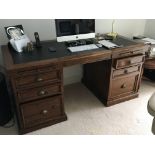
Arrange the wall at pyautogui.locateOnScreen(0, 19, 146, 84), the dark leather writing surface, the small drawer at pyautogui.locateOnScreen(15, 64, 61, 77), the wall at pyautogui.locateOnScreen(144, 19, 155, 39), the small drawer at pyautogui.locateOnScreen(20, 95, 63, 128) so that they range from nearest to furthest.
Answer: the small drawer at pyautogui.locateOnScreen(15, 64, 61, 77), the dark leather writing surface, the small drawer at pyautogui.locateOnScreen(20, 95, 63, 128), the wall at pyautogui.locateOnScreen(0, 19, 146, 84), the wall at pyautogui.locateOnScreen(144, 19, 155, 39)

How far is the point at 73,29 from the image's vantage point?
5.98 feet

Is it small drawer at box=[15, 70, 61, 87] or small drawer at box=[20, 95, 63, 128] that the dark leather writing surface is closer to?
small drawer at box=[15, 70, 61, 87]

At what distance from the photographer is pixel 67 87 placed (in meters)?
2.45

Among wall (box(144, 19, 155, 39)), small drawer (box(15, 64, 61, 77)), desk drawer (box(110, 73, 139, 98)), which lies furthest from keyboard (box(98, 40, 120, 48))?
wall (box(144, 19, 155, 39))

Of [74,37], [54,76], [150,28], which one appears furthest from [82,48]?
[150,28]

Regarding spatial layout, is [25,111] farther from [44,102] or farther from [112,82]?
[112,82]

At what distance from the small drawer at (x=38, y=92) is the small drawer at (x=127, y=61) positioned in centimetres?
64

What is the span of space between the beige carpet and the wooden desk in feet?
0.29

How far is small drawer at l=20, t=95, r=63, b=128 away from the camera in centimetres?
160

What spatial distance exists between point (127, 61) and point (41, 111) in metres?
1.03

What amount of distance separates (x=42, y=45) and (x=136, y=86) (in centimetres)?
123

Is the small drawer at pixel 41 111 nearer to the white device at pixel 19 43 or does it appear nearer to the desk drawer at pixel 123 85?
the white device at pixel 19 43

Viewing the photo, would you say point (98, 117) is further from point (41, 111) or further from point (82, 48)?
point (82, 48)
